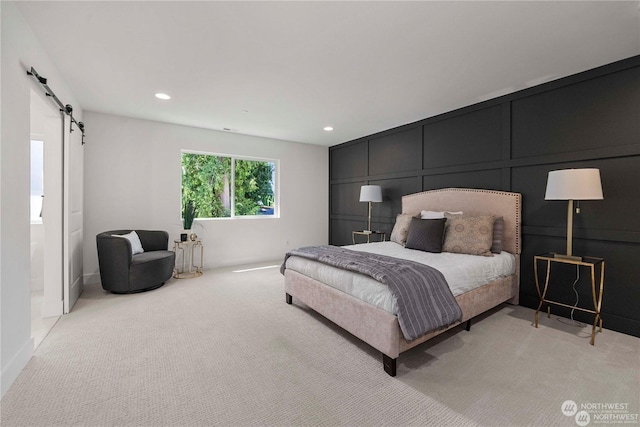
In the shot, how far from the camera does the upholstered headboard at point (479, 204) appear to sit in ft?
10.7

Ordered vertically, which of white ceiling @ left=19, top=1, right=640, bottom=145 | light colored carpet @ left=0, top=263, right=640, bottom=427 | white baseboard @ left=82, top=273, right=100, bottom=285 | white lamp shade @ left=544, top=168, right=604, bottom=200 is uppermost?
white ceiling @ left=19, top=1, right=640, bottom=145

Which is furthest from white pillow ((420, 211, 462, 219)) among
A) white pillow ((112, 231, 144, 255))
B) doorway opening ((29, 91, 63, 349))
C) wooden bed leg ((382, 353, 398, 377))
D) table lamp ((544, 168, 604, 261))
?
doorway opening ((29, 91, 63, 349))

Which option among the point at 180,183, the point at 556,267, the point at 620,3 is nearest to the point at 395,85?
the point at 620,3

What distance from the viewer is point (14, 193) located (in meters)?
1.87

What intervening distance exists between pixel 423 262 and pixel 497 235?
1218mm

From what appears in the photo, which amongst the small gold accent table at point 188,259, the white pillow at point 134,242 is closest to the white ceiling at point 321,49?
the white pillow at point 134,242

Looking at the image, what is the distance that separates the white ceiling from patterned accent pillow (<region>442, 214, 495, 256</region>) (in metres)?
1.51

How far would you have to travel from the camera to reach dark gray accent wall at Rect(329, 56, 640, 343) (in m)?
2.55

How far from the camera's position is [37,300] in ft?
10.8

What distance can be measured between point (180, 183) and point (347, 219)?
326 centimetres

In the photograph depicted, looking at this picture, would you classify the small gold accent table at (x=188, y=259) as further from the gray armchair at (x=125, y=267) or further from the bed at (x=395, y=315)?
the bed at (x=395, y=315)

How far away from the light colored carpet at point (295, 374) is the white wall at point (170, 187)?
1.81 m

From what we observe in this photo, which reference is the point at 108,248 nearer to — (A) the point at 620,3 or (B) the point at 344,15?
(B) the point at 344,15

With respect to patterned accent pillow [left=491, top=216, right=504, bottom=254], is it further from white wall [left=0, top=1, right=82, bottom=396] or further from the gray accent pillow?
white wall [left=0, top=1, right=82, bottom=396]
